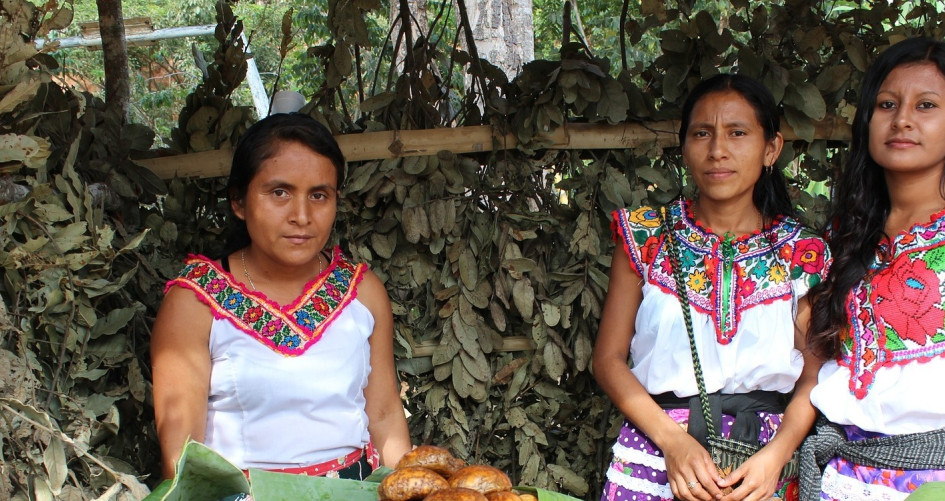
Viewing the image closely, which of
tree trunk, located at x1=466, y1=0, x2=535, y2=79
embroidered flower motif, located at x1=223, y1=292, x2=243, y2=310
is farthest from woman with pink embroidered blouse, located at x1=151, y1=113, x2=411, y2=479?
tree trunk, located at x1=466, y1=0, x2=535, y2=79

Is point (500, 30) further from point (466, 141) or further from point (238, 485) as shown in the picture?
point (238, 485)

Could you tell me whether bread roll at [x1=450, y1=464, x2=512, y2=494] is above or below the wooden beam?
above

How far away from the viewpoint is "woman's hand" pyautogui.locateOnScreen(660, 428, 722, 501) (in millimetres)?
1670

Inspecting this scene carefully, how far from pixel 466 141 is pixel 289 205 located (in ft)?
2.85

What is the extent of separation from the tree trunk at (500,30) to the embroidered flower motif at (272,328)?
15.1 ft

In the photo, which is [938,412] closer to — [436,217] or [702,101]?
[702,101]

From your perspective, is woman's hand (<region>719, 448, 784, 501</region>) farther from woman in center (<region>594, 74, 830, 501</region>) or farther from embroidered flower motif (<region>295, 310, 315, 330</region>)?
embroidered flower motif (<region>295, 310, 315, 330</region>)

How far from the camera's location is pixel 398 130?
2525 millimetres

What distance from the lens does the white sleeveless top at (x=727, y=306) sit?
1.77 meters

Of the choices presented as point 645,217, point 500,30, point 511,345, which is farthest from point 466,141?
point 500,30

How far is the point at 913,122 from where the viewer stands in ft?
5.39

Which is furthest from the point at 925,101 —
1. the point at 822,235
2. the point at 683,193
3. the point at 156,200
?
the point at 156,200

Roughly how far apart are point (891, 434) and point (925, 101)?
0.63 m

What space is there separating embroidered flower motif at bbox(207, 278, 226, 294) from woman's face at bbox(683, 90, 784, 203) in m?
1.04
